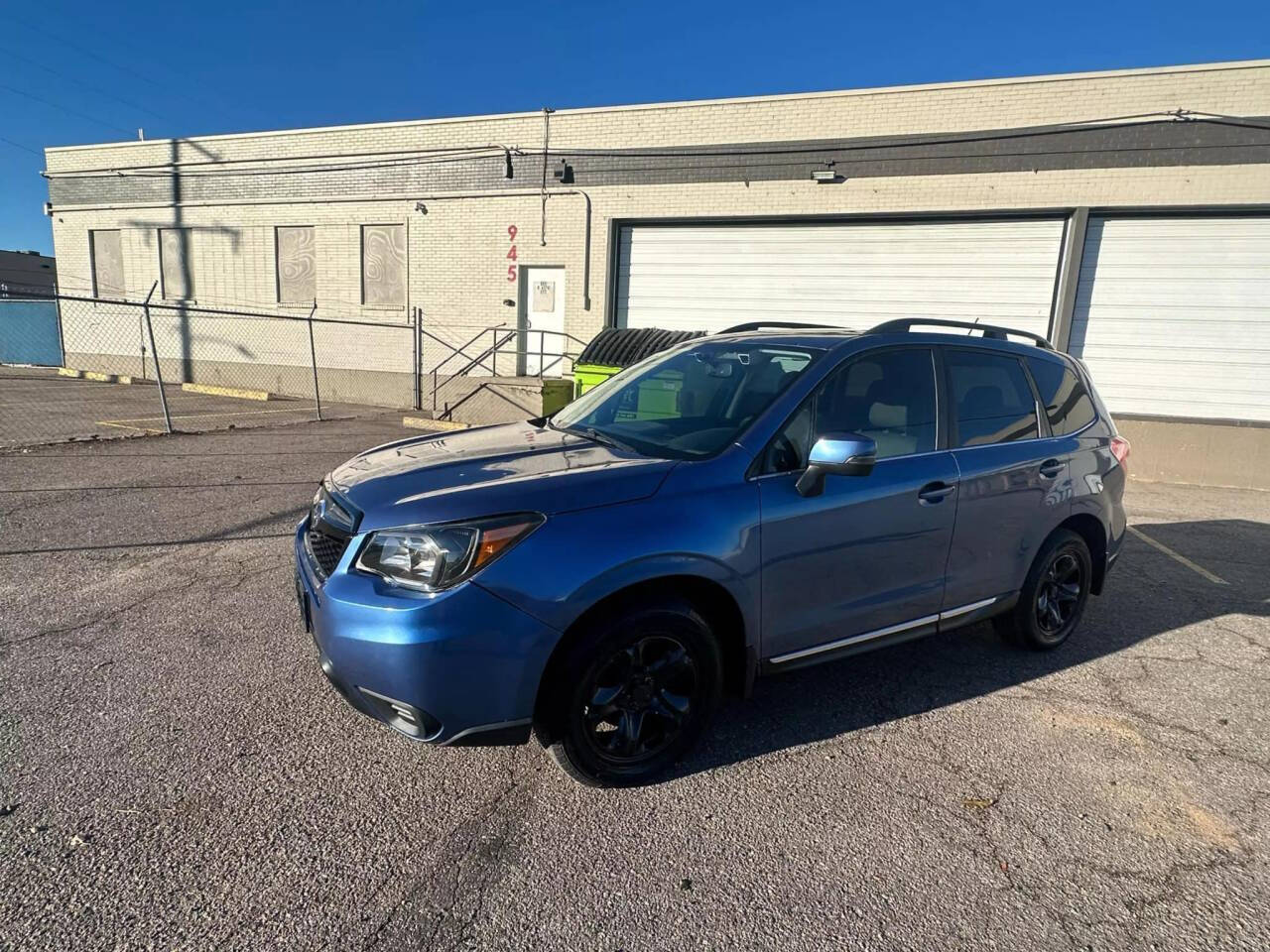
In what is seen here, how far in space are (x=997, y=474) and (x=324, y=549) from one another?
318 centimetres

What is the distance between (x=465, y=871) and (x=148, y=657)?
2.36 m

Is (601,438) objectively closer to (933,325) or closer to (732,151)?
(933,325)

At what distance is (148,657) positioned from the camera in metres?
3.63

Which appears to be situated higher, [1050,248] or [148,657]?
[1050,248]

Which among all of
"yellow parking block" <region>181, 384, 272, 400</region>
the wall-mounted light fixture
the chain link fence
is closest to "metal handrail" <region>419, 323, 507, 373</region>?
the chain link fence

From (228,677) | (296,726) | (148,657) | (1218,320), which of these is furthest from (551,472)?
(1218,320)

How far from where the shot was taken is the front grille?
2.67 m

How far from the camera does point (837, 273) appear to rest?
1294 cm

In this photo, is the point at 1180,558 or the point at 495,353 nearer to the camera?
the point at 1180,558

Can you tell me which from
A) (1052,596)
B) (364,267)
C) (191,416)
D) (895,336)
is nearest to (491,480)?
(895,336)

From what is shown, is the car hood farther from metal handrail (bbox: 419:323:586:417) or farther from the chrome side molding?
metal handrail (bbox: 419:323:586:417)

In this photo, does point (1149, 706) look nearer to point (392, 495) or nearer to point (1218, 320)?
point (392, 495)

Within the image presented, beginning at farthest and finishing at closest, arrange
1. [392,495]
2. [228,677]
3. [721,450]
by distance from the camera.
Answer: [228,677] → [721,450] → [392,495]

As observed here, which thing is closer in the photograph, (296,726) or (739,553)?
(739,553)
